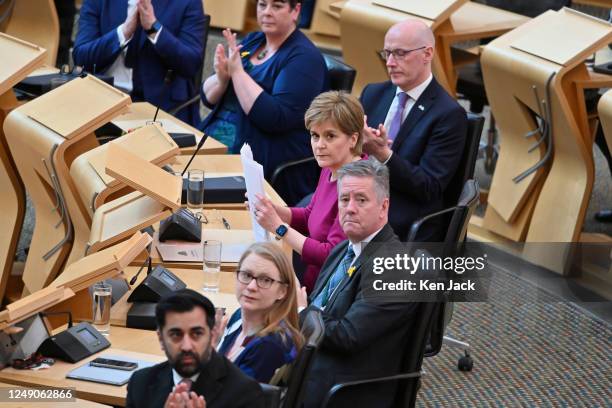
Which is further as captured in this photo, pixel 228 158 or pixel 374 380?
pixel 228 158

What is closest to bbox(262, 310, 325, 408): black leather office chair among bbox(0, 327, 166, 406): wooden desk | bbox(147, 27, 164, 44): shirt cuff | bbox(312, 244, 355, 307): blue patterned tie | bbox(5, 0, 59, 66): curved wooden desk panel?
bbox(0, 327, 166, 406): wooden desk

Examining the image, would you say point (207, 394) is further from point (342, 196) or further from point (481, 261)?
point (481, 261)

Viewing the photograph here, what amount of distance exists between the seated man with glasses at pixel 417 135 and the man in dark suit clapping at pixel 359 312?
2.83 feet

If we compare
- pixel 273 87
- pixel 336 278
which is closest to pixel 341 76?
pixel 273 87

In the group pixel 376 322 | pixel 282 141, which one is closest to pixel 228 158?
pixel 282 141

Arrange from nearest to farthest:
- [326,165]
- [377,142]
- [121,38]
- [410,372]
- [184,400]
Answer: [184,400]
[410,372]
[326,165]
[377,142]
[121,38]

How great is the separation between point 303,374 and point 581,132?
3259 millimetres

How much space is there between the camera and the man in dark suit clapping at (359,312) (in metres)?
3.20

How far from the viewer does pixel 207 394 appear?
8.64ft

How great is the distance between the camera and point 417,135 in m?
4.55

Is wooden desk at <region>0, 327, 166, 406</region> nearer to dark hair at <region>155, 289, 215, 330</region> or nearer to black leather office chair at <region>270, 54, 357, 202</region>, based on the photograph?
dark hair at <region>155, 289, 215, 330</region>

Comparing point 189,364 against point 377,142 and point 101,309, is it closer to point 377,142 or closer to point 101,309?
point 101,309

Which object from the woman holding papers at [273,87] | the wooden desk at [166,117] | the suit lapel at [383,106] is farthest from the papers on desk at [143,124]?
the suit lapel at [383,106]

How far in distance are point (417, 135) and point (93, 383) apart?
1.93 metres
